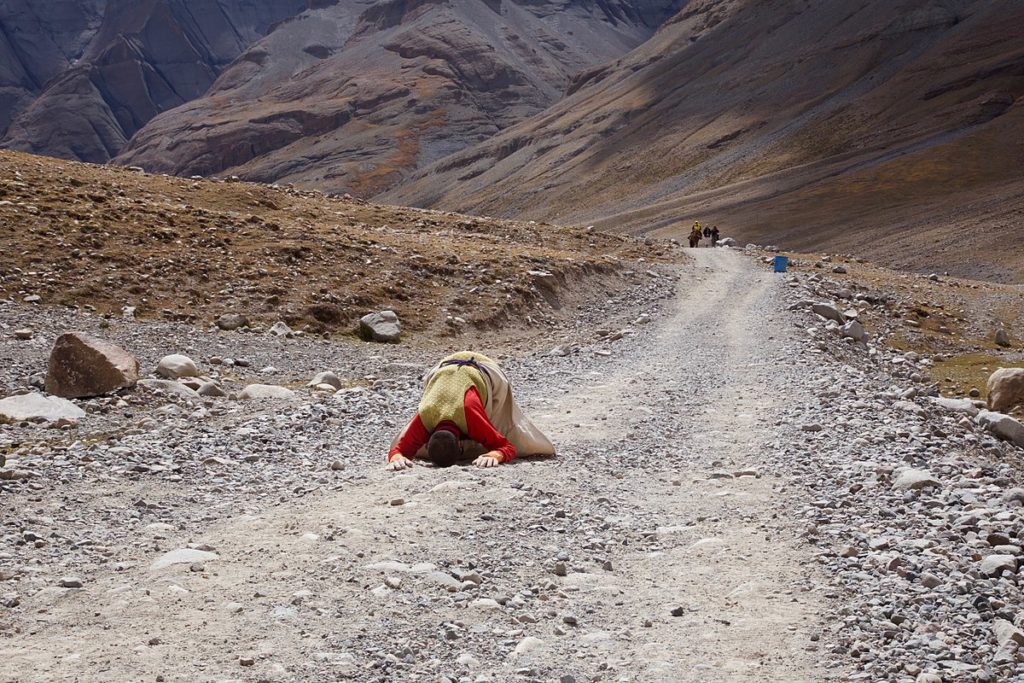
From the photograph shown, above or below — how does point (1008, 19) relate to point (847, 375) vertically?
above

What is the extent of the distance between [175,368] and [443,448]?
27.8ft

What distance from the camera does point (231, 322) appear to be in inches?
994

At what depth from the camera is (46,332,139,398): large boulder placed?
1597 cm

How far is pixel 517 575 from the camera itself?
8.41m

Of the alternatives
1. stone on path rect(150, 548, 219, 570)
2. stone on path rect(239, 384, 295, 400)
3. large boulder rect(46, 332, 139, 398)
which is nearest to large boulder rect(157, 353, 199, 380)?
large boulder rect(46, 332, 139, 398)

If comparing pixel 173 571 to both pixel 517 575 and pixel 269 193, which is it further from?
pixel 269 193

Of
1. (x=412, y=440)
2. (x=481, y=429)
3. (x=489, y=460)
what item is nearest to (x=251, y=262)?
(x=412, y=440)

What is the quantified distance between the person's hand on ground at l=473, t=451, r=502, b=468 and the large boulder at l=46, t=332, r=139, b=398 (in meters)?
7.28

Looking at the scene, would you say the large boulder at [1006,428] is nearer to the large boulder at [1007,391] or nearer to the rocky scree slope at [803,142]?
the large boulder at [1007,391]

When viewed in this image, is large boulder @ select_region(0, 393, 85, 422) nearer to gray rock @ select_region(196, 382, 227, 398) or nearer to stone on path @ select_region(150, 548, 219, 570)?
gray rock @ select_region(196, 382, 227, 398)

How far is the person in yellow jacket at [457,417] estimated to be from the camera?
39.4 ft

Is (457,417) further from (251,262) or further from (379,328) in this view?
(251,262)

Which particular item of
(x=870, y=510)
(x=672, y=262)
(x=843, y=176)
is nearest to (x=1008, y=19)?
(x=843, y=176)

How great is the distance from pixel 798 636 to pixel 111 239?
83.6ft
